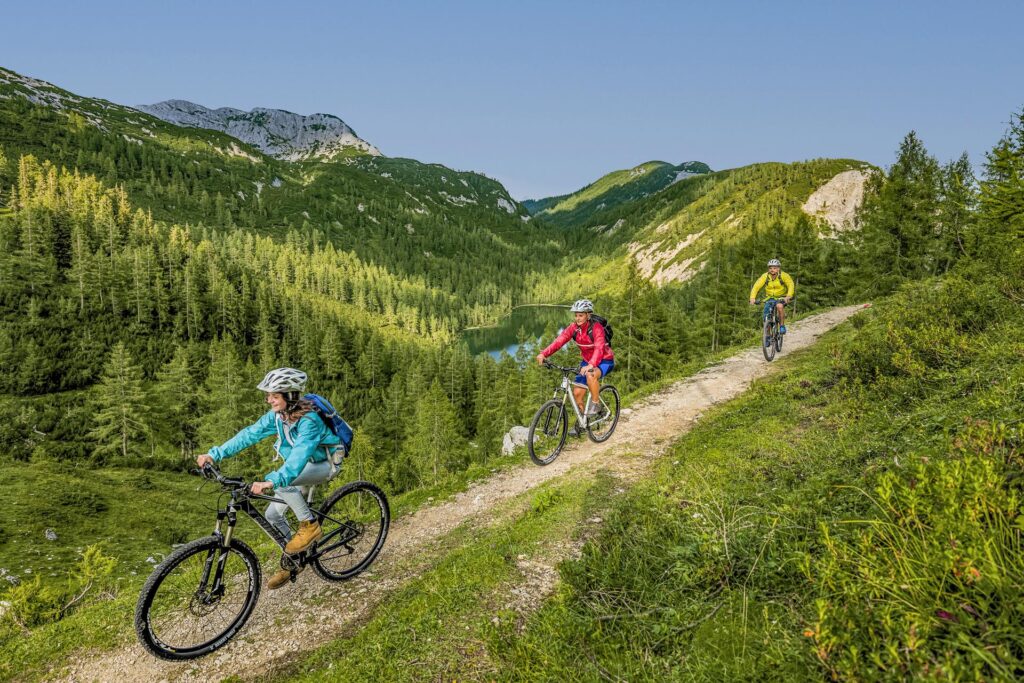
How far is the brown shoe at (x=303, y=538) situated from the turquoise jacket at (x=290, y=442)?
0.96 m

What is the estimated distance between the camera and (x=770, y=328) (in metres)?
18.7

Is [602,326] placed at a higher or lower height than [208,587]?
higher

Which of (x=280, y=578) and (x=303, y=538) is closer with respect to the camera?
(x=303, y=538)

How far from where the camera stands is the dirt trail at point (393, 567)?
602 centimetres

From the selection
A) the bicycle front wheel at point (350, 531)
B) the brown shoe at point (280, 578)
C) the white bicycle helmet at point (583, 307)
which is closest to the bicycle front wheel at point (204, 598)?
the brown shoe at point (280, 578)

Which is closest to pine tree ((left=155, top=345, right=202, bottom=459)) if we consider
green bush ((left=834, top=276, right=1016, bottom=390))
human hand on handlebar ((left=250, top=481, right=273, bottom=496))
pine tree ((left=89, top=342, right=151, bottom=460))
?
pine tree ((left=89, top=342, right=151, bottom=460))

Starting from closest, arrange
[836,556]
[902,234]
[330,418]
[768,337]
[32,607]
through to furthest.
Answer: [836,556] < [330,418] < [32,607] < [768,337] < [902,234]

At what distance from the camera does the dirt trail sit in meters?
6.02

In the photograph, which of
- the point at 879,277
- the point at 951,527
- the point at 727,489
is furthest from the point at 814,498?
the point at 879,277

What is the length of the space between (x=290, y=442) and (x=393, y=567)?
9.98ft

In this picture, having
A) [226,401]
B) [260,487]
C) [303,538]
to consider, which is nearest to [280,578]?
[303,538]

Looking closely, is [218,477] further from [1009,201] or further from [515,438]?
[515,438]

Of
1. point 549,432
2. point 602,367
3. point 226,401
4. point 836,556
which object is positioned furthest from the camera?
point 226,401

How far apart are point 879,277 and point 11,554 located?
71325mm
